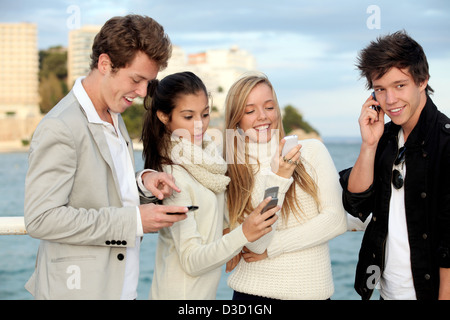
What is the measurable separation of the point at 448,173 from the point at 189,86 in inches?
55.0

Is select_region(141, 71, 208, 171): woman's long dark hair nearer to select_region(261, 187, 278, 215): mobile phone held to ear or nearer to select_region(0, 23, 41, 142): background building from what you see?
select_region(261, 187, 278, 215): mobile phone held to ear

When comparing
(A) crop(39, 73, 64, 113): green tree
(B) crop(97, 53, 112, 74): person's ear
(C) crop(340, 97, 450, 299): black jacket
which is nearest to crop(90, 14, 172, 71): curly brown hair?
(B) crop(97, 53, 112, 74): person's ear

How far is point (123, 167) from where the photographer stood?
277cm

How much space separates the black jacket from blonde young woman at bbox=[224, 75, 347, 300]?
10.0 inches

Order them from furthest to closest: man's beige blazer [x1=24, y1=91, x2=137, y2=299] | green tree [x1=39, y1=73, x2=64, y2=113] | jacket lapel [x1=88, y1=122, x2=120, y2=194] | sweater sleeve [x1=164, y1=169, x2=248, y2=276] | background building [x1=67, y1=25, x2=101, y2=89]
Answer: background building [x1=67, y1=25, x2=101, y2=89] < green tree [x1=39, y1=73, x2=64, y2=113] < sweater sleeve [x1=164, y1=169, x2=248, y2=276] < jacket lapel [x1=88, y1=122, x2=120, y2=194] < man's beige blazer [x1=24, y1=91, x2=137, y2=299]

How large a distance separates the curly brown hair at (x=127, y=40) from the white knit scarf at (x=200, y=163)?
52 cm

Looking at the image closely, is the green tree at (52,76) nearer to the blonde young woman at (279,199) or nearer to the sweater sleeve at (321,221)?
the blonde young woman at (279,199)

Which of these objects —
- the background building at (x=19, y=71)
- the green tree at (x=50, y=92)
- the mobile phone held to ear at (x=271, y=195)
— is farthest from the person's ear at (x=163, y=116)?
the green tree at (x=50, y=92)

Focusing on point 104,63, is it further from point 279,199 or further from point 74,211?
point 279,199

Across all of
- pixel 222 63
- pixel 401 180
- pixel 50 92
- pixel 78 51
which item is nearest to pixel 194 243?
pixel 401 180

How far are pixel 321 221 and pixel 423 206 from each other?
563mm

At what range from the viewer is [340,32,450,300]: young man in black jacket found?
8.80ft

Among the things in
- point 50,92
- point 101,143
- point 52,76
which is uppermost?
point 52,76

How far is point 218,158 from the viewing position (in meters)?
3.04
